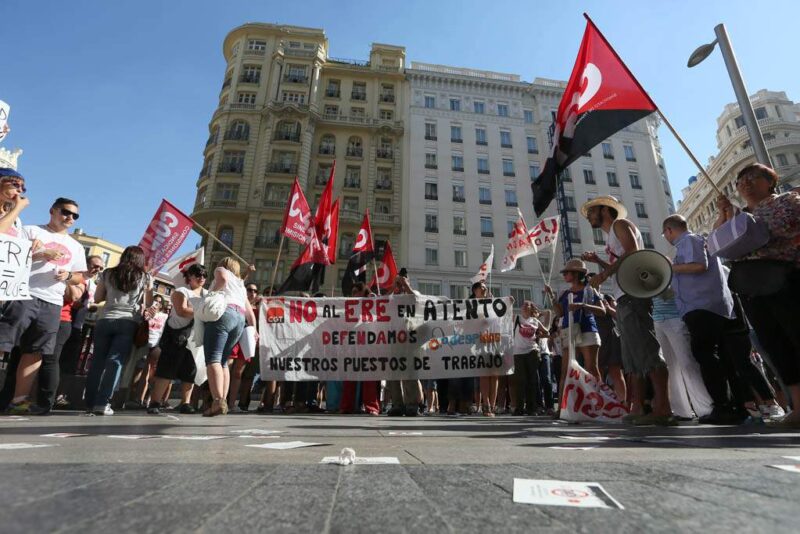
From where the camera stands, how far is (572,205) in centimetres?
3431

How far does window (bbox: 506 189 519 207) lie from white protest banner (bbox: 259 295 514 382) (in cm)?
2838

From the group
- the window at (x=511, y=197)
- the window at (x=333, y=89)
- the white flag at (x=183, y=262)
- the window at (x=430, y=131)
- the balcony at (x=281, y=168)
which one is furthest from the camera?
the window at (x=333, y=89)

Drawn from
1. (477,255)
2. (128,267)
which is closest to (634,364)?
(128,267)

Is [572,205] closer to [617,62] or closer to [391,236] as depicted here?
[391,236]

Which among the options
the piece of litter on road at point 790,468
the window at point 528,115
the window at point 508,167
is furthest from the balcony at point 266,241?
the piece of litter on road at point 790,468

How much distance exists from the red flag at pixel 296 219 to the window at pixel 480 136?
28770mm

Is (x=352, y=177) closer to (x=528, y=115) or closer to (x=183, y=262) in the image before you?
(x=528, y=115)

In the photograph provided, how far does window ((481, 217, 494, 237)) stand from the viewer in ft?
106

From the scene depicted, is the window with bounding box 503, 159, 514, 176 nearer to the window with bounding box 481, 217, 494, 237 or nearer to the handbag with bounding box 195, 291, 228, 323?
the window with bounding box 481, 217, 494, 237

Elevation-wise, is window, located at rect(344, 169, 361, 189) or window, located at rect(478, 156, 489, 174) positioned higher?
window, located at rect(478, 156, 489, 174)

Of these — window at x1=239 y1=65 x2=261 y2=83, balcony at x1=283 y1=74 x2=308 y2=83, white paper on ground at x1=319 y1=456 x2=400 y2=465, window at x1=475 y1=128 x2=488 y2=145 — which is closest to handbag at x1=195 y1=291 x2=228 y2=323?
white paper on ground at x1=319 y1=456 x2=400 y2=465

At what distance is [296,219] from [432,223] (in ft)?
76.2

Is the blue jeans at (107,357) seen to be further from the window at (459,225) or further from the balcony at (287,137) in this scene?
the balcony at (287,137)

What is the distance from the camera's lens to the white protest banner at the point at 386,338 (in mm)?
6152
